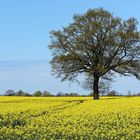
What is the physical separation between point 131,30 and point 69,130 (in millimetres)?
45151

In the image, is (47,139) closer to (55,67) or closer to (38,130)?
(38,130)

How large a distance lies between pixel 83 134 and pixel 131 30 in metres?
45.9

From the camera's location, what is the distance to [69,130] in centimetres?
1645

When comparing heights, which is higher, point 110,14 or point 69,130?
point 110,14

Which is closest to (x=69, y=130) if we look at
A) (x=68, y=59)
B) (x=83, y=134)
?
(x=83, y=134)

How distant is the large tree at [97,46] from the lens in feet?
196

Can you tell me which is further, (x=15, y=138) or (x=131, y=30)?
(x=131, y=30)

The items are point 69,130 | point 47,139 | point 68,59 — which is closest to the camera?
point 47,139

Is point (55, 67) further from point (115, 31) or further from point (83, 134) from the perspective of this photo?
point (83, 134)

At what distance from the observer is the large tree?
59.6 meters

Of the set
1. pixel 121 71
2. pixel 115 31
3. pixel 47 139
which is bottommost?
pixel 47 139

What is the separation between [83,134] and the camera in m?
15.6

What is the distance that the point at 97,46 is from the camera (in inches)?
2355

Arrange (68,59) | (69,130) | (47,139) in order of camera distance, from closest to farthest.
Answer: (47,139) → (69,130) → (68,59)
